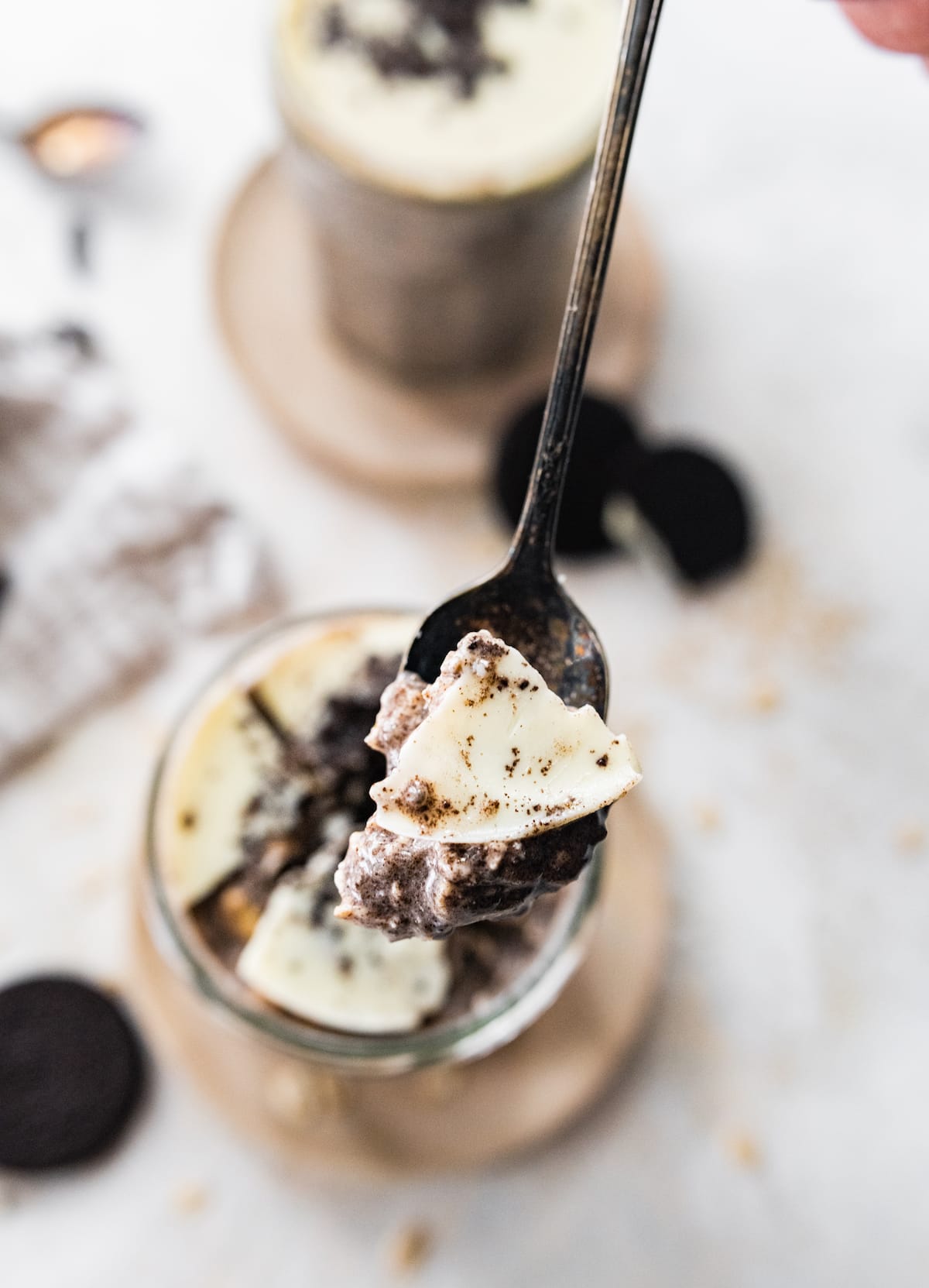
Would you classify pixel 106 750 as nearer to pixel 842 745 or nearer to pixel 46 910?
pixel 46 910

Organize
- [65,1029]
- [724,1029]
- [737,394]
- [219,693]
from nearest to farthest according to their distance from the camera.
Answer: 1. [219,693]
2. [65,1029]
3. [724,1029]
4. [737,394]

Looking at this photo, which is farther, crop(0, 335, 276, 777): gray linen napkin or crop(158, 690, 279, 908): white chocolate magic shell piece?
crop(0, 335, 276, 777): gray linen napkin

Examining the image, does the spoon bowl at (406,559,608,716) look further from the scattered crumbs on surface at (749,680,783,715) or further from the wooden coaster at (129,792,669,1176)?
the scattered crumbs on surface at (749,680,783,715)

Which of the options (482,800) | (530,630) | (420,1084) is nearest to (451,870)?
(482,800)

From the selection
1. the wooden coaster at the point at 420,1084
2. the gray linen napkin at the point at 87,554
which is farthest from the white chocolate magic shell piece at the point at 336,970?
the gray linen napkin at the point at 87,554

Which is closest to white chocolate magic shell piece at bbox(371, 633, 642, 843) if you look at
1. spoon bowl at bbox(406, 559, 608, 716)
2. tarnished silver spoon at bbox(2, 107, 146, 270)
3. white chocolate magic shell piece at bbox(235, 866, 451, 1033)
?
spoon bowl at bbox(406, 559, 608, 716)

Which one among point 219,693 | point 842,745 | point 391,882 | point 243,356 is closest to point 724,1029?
point 842,745

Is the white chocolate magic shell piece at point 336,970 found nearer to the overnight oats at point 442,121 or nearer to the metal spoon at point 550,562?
the metal spoon at point 550,562
